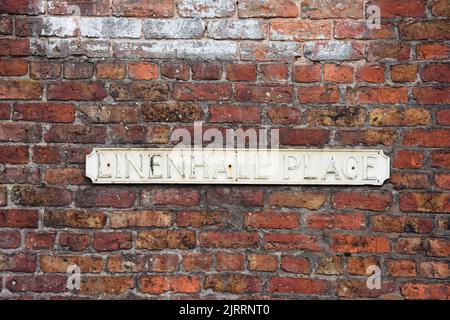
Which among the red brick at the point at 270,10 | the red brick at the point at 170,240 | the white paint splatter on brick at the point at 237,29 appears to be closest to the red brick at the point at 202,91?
the white paint splatter on brick at the point at 237,29

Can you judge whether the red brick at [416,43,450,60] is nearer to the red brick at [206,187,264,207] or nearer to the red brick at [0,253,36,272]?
the red brick at [206,187,264,207]

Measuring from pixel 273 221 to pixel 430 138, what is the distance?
747 mm

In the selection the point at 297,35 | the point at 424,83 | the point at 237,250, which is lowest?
the point at 237,250

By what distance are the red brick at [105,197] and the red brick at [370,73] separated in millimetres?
1080

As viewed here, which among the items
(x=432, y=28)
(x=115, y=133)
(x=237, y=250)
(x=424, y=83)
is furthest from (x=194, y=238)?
(x=432, y=28)

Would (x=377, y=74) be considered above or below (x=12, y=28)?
below

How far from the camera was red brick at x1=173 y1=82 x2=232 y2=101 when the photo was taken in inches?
96.7

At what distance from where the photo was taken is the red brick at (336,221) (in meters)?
2.44

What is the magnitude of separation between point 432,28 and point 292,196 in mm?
922

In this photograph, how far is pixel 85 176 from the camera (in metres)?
2.45

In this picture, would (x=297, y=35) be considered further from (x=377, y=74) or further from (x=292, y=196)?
(x=292, y=196)

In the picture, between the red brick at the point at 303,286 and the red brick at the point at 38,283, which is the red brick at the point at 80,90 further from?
the red brick at the point at 303,286

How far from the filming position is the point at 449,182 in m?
2.43

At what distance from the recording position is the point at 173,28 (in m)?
2.46
